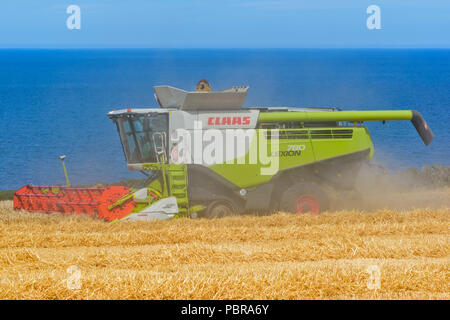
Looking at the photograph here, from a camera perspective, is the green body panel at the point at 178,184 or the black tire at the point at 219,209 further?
the black tire at the point at 219,209

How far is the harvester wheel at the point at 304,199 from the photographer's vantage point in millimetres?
11781

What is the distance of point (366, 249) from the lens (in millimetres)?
8531

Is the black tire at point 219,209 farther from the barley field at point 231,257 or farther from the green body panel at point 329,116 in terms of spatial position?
the green body panel at point 329,116

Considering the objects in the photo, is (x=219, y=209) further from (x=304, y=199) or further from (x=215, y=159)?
(x=304, y=199)

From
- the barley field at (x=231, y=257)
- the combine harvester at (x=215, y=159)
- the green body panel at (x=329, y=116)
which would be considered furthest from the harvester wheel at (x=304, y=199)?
the green body panel at (x=329, y=116)

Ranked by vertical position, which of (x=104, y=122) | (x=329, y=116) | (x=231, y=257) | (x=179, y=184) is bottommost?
(x=231, y=257)

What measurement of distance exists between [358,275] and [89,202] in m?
6.34

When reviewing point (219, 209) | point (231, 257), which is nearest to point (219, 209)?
point (219, 209)

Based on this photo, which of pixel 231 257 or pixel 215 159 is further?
pixel 215 159

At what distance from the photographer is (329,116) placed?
475 inches

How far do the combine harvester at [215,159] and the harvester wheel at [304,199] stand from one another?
0.07ft

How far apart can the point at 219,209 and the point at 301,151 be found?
1.99 meters
